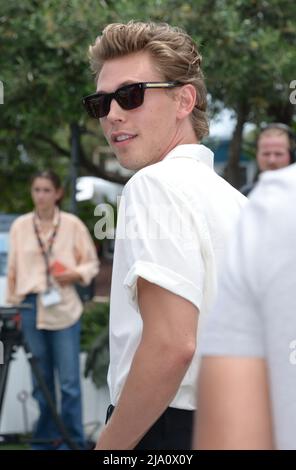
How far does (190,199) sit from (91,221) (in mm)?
11751

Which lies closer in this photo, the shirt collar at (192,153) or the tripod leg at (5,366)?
the shirt collar at (192,153)

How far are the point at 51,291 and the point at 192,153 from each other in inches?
164

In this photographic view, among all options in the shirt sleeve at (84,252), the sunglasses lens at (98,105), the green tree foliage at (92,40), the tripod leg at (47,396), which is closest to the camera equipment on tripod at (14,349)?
the tripod leg at (47,396)

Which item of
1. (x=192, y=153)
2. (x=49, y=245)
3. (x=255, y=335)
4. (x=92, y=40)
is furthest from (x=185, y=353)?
(x=92, y=40)

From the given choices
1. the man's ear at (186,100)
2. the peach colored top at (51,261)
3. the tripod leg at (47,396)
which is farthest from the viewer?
the peach colored top at (51,261)

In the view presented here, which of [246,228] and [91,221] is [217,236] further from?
[91,221]

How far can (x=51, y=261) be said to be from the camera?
6555 mm

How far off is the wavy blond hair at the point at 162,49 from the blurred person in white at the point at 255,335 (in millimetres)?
1334

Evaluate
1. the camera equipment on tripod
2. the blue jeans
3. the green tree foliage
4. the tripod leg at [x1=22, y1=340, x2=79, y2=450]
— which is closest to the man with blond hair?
the camera equipment on tripod

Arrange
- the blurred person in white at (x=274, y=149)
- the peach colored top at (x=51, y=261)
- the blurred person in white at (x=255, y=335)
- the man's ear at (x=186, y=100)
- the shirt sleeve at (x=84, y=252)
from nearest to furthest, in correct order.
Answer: the blurred person in white at (x=255, y=335) < the man's ear at (x=186, y=100) < the blurred person in white at (x=274, y=149) < the peach colored top at (x=51, y=261) < the shirt sleeve at (x=84, y=252)

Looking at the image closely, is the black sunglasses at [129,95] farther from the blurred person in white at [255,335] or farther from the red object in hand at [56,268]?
the red object in hand at [56,268]

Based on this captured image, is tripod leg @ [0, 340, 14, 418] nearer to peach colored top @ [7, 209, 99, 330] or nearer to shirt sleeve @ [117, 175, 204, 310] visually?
peach colored top @ [7, 209, 99, 330]

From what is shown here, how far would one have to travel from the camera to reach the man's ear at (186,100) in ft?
8.32

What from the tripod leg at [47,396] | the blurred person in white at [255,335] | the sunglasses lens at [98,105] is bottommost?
the tripod leg at [47,396]
